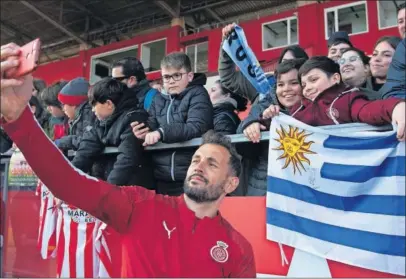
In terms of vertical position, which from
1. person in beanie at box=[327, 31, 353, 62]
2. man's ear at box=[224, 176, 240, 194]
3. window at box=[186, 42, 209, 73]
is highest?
window at box=[186, 42, 209, 73]

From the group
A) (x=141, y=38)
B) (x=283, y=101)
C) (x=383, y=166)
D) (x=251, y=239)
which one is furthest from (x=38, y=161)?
(x=141, y=38)

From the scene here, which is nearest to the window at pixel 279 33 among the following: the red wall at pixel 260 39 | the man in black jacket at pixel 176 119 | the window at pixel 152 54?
the red wall at pixel 260 39

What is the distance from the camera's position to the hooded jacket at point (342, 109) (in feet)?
7.73

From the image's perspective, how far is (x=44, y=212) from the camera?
374 centimetres

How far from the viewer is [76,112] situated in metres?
4.10

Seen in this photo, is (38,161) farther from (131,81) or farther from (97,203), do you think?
(131,81)

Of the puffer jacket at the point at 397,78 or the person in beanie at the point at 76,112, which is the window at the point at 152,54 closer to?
the person in beanie at the point at 76,112

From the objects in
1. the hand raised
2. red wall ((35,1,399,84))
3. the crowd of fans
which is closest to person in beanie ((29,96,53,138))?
the crowd of fans

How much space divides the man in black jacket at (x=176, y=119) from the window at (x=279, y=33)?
13.8 metres

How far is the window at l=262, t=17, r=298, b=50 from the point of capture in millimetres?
16812

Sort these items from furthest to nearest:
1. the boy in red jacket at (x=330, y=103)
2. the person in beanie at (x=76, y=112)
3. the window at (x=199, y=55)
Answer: the window at (x=199, y=55), the person in beanie at (x=76, y=112), the boy in red jacket at (x=330, y=103)

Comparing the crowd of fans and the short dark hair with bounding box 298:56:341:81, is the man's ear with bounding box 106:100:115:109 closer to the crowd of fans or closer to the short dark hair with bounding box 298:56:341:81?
the crowd of fans

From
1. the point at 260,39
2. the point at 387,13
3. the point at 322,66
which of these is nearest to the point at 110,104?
the point at 322,66

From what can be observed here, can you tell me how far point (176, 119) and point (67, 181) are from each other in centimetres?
171
